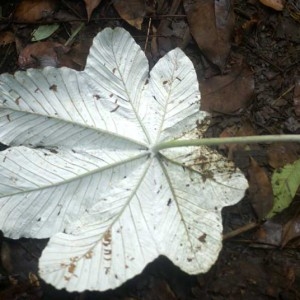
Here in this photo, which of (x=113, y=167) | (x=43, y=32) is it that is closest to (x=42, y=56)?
(x=43, y=32)

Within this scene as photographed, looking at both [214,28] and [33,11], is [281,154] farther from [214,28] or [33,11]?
[33,11]

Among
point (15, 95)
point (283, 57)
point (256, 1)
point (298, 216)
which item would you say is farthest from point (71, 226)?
point (256, 1)

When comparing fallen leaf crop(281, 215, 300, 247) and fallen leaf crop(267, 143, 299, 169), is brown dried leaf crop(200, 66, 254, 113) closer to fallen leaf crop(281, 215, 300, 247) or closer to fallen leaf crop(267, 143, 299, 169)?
fallen leaf crop(267, 143, 299, 169)

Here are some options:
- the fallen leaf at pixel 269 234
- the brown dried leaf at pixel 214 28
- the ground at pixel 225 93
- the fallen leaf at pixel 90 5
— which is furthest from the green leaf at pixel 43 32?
the fallen leaf at pixel 269 234

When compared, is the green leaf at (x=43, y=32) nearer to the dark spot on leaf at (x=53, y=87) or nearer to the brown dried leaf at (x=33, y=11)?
the brown dried leaf at (x=33, y=11)

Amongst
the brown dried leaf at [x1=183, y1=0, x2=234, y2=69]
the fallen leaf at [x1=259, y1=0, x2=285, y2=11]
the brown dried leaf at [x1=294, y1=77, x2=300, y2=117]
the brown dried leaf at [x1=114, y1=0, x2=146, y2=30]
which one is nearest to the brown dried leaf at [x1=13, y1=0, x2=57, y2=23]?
the brown dried leaf at [x1=114, y1=0, x2=146, y2=30]

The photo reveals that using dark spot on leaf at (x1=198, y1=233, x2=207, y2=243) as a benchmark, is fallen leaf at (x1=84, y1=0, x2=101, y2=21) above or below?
above

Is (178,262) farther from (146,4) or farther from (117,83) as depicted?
(146,4)
